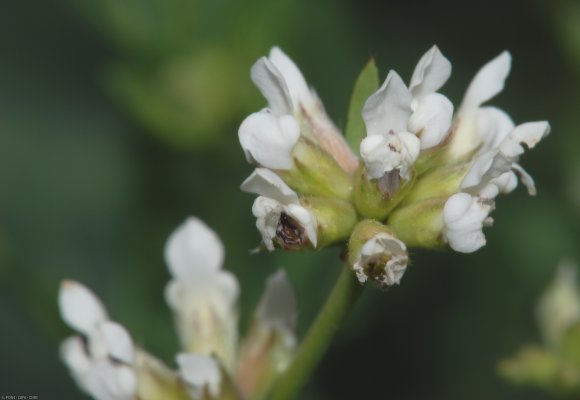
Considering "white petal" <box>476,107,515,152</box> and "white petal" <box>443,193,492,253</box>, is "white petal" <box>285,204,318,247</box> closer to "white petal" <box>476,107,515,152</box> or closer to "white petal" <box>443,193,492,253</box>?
"white petal" <box>443,193,492,253</box>

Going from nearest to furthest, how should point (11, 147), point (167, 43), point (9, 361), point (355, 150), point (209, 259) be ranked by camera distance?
point (355, 150), point (209, 259), point (167, 43), point (9, 361), point (11, 147)

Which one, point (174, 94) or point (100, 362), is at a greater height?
point (174, 94)

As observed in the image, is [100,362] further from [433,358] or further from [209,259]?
[433,358]

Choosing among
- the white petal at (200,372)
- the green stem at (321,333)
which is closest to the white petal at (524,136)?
the green stem at (321,333)

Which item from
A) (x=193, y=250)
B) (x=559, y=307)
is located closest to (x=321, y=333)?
(x=193, y=250)

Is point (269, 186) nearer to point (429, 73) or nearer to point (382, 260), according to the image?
point (382, 260)

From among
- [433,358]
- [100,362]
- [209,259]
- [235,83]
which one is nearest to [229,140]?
[235,83]

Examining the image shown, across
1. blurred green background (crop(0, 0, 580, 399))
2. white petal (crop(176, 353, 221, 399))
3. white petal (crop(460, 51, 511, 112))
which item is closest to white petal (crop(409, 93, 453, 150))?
white petal (crop(460, 51, 511, 112))
